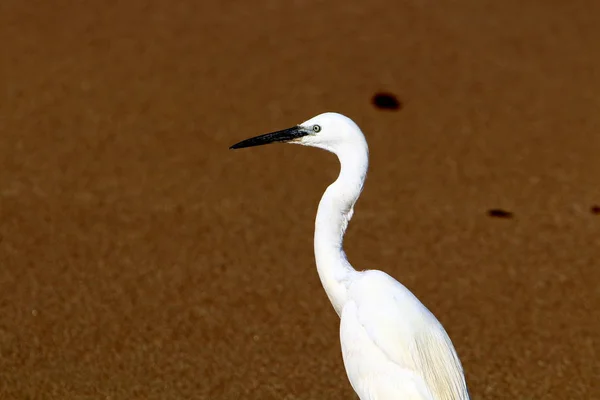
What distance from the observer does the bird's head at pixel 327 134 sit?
4605mm

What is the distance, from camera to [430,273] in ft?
23.5

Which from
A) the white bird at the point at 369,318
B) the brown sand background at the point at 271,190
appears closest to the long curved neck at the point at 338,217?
the white bird at the point at 369,318

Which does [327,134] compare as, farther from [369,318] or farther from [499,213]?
[499,213]

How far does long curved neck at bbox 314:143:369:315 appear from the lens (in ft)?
15.2

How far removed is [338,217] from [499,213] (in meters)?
3.30

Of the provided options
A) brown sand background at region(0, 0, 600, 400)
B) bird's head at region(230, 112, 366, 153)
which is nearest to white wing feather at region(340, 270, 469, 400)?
bird's head at region(230, 112, 366, 153)

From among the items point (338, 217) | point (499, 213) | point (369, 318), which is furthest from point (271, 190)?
point (369, 318)

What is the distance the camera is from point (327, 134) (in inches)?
183

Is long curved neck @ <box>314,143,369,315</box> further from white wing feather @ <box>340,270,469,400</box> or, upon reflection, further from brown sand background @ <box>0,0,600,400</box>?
brown sand background @ <box>0,0,600,400</box>

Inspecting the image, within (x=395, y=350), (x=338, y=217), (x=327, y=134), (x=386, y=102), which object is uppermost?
(x=327, y=134)

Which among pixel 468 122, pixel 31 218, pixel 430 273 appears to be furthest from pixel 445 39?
pixel 31 218

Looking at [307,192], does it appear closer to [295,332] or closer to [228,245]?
[228,245]

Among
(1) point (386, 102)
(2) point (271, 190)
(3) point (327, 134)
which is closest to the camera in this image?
(3) point (327, 134)

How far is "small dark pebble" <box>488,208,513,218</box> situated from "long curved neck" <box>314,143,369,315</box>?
10.4 ft
